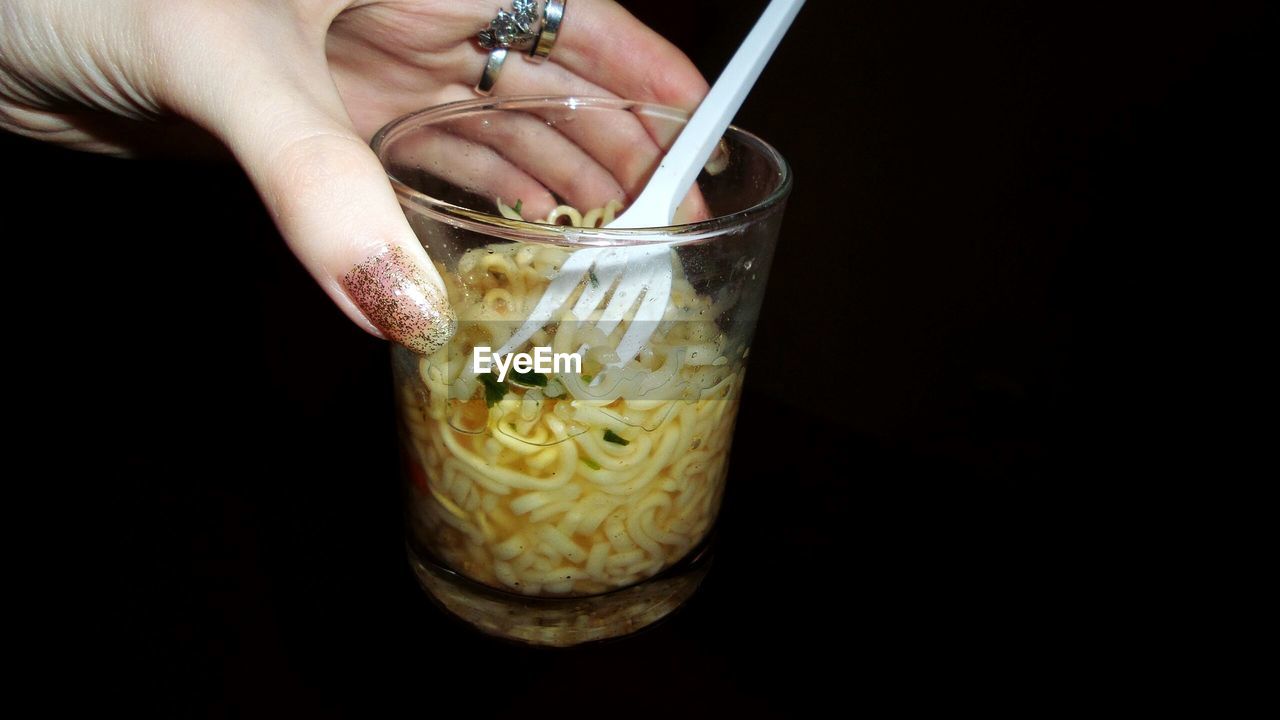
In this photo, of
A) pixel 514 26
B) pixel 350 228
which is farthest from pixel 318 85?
pixel 514 26

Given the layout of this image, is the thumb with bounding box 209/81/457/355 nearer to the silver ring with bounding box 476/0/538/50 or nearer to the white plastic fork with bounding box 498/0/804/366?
the white plastic fork with bounding box 498/0/804/366

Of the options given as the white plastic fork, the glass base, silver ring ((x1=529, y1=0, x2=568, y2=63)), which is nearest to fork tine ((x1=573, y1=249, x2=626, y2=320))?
the white plastic fork

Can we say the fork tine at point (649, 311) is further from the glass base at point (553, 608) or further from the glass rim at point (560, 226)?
the glass base at point (553, 608)

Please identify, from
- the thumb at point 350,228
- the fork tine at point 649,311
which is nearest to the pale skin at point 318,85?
the thumb at point 350,228

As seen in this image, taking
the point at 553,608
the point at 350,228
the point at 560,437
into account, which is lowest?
the point at 553,608

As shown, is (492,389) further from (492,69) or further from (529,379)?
(492,69)

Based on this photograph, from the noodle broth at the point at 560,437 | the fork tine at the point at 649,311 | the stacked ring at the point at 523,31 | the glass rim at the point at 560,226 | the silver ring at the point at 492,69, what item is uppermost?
the stacked ring at the point at 523,31
